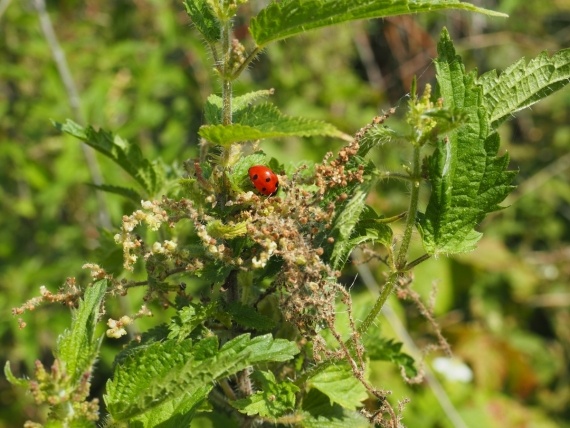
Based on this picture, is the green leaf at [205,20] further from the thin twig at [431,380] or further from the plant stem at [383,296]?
the thin twig at [431,380]

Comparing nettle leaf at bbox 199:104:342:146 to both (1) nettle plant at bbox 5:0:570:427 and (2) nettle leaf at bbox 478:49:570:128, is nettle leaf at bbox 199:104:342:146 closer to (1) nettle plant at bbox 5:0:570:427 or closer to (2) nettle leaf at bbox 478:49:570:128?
(1) nettle plant at bbox 5:0:570:427

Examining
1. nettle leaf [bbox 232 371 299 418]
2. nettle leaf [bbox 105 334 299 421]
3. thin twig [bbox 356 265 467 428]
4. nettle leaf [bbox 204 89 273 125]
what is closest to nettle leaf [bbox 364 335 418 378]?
nettle leaf [bbox 232 371 299 418]

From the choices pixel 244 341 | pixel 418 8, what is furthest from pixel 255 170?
pixel 418 8

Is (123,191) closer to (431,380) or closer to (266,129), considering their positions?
(266,129)

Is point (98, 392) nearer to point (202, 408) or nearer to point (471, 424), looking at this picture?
point (471, 424)

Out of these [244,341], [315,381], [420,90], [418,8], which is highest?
[418,8]

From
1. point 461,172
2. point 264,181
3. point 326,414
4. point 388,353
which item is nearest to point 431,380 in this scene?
point 388,353
